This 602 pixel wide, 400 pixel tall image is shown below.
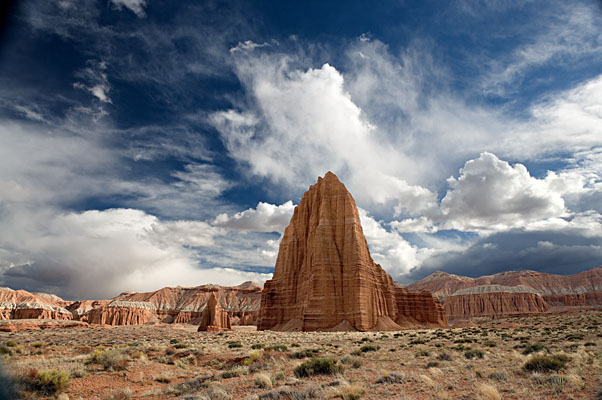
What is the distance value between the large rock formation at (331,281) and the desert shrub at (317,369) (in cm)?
4577

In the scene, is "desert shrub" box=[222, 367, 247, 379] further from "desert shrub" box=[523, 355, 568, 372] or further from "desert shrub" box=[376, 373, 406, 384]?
"desert shrub" box=[523, 355, 568, 372]

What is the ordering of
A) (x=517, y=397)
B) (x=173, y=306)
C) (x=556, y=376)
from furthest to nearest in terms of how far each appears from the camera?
(x=173, y=306), (x=556, y=376), (x=517, y=397)

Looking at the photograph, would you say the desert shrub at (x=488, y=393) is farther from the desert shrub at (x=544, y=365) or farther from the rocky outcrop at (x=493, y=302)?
the rocky outcrop at (x=493, y=302)

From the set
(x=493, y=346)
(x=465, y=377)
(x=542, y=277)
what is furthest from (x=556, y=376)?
(x=542, y=277)

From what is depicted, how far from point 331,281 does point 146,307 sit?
119 m

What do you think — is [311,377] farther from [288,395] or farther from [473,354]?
[473,354]

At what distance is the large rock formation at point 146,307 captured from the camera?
12419 cm

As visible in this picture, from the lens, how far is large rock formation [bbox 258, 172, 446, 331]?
6147 centimetres

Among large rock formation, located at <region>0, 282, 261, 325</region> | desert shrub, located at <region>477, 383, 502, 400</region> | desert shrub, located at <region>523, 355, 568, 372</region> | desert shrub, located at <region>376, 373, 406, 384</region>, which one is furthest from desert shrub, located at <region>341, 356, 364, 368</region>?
large rock formation, located at <region>0, 282, 261, 325</region>

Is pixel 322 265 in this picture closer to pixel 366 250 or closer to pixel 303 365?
pixel 366 250

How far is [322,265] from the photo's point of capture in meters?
65.2

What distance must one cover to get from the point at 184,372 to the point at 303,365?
20.2 ft

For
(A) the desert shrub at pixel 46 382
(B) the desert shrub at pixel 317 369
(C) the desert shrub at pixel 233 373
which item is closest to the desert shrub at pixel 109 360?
(A) the desert shrub at pixel 46 382

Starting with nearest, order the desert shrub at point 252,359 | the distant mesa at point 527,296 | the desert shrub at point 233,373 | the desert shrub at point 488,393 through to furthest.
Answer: the desert shrub at point 488,393
the desert shrub at point 233,373
the desert shrub at point 252,359
the distant mesa at point 527,296
